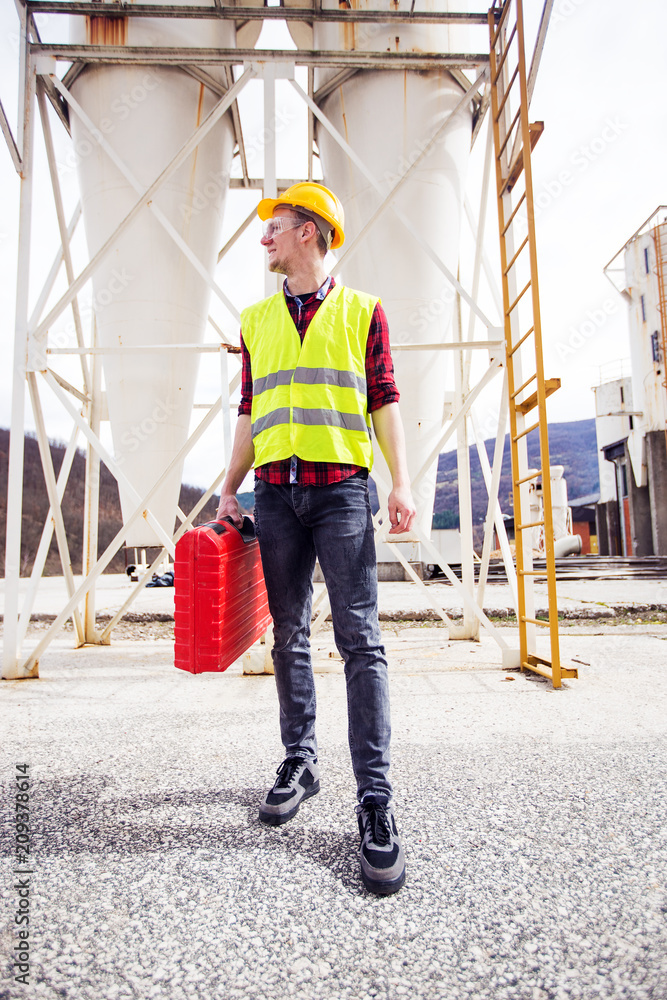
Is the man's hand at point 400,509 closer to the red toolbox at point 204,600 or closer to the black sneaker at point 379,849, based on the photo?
the red toolbox at point 204,600

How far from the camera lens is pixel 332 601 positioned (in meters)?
1.68

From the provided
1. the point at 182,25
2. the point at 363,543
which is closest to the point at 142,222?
the point at 182,25

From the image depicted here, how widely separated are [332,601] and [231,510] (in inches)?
17.6

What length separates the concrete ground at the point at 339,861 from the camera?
1104 mm

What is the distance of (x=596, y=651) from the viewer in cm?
434

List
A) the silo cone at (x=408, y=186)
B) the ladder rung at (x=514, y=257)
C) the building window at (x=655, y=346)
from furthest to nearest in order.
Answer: the building window at (x=655, y=346) → the silo cone at (x=408, y=186) → the ladder rung at (x=514, y=257)

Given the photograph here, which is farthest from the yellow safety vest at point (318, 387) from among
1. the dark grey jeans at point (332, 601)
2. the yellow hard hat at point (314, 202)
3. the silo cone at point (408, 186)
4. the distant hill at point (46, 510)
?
the distant hill at point (46, 510)

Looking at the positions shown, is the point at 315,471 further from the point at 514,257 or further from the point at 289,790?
the point at 514,257

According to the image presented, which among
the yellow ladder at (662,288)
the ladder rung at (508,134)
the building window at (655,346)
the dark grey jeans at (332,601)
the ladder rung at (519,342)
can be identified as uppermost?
the yellow ladder at (662,288)

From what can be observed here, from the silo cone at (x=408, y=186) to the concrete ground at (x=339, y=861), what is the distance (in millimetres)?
2402

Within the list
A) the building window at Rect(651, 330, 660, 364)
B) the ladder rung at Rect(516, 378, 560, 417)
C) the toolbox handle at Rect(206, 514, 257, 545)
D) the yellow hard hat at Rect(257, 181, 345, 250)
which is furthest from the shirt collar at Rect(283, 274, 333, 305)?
the building window at Rect(651, 330, 660, 364)

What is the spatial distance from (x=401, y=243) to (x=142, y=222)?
1900mm

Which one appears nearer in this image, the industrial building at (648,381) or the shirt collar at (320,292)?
the shirt collar at (320,292)

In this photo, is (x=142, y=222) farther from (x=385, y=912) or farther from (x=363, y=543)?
(x=385, y=912)
